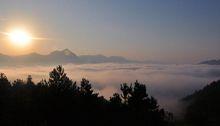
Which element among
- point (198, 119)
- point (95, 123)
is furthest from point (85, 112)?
point (198, 119)

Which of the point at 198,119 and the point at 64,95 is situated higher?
the point at 64,95

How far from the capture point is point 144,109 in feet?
252

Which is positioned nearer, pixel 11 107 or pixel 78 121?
pixel 11 107

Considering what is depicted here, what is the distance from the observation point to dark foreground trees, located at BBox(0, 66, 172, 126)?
59.2 meters

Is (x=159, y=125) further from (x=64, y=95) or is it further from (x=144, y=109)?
(x=64, y=95)

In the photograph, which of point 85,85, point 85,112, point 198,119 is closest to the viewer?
point 85,112

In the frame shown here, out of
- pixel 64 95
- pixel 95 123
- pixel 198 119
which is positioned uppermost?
pixel 64 95

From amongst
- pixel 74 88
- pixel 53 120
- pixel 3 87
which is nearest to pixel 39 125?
pixel 53 120

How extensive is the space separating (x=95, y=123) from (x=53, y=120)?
769 centimetres

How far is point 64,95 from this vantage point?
64062 mm

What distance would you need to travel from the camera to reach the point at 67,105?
6347 cm

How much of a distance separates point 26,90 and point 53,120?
730 centimetres

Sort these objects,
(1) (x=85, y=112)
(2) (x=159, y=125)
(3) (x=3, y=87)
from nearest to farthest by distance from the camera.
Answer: (3) (x=3, y=87) < (1) (x=85, y=112) < (2) (x=159, y=125)

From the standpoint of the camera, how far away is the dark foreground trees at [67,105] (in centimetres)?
5922
